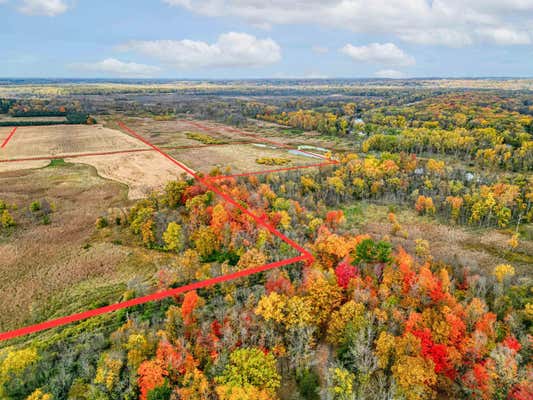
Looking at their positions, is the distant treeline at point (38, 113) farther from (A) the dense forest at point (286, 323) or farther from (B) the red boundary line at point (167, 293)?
(B) the red boundary line at point (167, 293)

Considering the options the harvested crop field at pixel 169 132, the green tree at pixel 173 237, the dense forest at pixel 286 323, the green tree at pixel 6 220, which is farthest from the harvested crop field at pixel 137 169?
the green tree at pixel 173 237

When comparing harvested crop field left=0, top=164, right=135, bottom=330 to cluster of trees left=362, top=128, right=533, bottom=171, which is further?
cluster of trees left=362, top=128, right=533, bottom=171

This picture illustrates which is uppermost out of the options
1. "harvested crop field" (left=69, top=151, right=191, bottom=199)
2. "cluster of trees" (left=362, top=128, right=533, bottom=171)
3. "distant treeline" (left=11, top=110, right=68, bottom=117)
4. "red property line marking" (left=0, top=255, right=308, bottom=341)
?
"distant treeline" (left=11, top=110, right=68, bottom=117)

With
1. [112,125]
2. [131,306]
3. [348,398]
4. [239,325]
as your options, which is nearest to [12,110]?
[112,125]

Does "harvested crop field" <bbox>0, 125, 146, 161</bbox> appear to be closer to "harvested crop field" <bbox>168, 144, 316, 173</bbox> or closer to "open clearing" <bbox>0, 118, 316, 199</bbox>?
"open clearing" <bbox>0, 118, 316, 199</bbox>

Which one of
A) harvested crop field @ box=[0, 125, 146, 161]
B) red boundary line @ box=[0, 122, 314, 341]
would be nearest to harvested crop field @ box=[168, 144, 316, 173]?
harvested crop field @ box=[0, 125, 146, 161]

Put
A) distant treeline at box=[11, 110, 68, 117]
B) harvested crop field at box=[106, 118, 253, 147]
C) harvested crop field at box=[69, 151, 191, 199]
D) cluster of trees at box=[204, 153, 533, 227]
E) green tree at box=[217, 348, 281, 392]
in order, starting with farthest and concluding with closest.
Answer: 1. distant treeline at box=[11, 110, 68, 117]
2. harvested crop field at box=[106, 118, 253, 147]
3. harvested crop field at box=[69, 151, 191, 199]
4. cluster of trees at box=[204, 153, 533, 227]
5. green tree at box=[217, 348, 281, 392]

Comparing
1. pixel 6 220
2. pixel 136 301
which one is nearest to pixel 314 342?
pixel 136 301

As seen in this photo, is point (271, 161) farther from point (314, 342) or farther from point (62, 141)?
point (62, 141)

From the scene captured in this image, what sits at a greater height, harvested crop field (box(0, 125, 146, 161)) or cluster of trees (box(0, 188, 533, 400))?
harvested crop field (box(0, 125, 146, 161))
